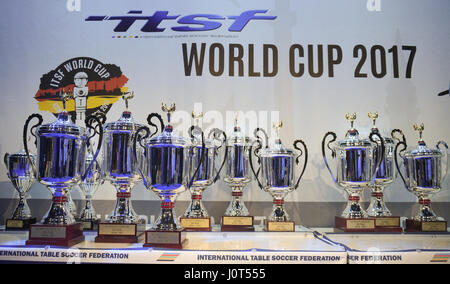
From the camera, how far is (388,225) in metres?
2.41

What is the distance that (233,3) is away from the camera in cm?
309

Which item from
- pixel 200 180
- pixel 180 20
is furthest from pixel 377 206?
pixel 180 20

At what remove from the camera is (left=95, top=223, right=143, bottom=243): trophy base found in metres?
1.86

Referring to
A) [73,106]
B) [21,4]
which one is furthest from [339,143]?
[21,4]

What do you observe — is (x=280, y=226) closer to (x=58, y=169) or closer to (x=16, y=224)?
(x=58, y=169)

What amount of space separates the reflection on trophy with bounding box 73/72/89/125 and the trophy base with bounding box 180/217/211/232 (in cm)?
128

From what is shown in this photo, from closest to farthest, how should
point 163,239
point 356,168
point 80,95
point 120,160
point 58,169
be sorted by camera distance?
1. point 163,239
2. point 58,169
3. point 120,160
4. point 356,168
5. point 80,95

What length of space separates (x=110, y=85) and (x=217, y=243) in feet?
5.60

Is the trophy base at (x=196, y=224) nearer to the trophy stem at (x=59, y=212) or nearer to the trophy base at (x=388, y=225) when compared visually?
the trophy stem at (x=59, y=212)

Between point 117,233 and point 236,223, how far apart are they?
0.79 m

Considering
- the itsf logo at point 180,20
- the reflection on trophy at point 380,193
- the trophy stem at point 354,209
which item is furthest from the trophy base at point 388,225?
the itsf logo at point 180,20

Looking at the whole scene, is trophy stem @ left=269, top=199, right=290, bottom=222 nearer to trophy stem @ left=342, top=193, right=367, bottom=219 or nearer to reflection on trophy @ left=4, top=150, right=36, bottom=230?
trophy stem @ left=342, top=193, right=367, bottom=219

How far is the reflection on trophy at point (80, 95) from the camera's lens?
295 cm

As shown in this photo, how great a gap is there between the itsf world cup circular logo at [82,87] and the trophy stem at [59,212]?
116 centimetres
